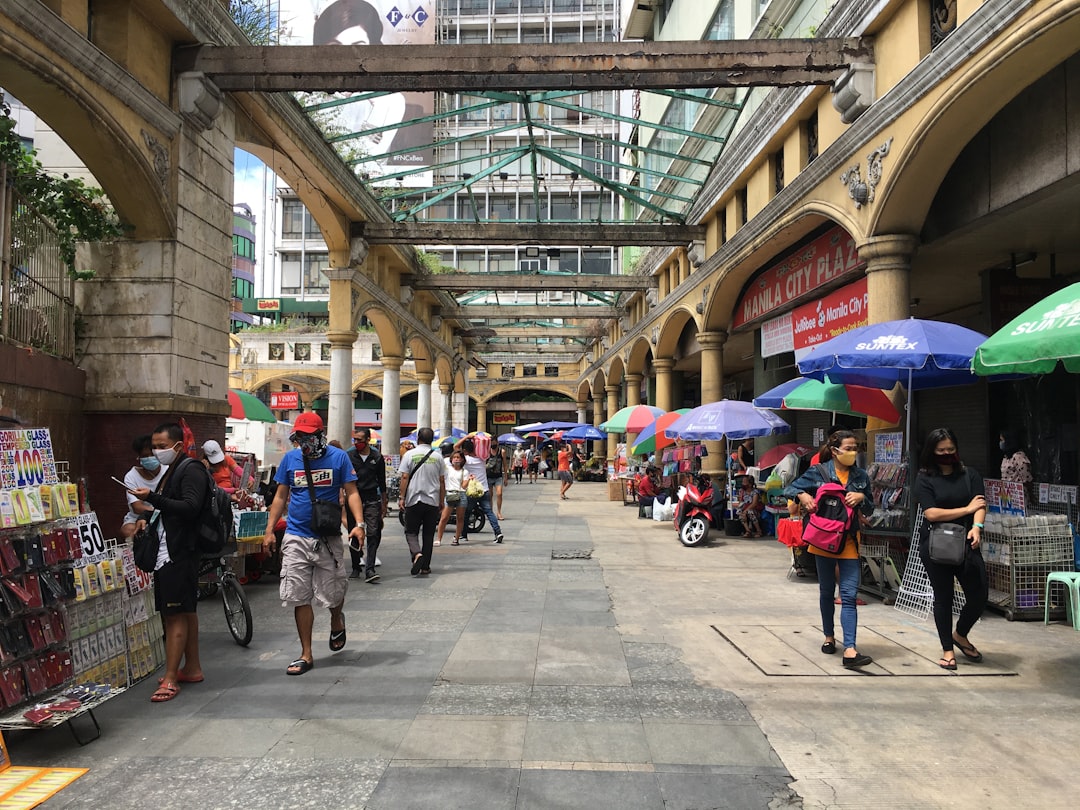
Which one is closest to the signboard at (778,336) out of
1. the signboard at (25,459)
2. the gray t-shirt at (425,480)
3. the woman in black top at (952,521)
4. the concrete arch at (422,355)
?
the gray t-shirt at (425,480)

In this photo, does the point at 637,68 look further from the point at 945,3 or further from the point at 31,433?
the point at 31,433

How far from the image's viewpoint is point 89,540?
5102 mm

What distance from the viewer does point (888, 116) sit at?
811 centimetres

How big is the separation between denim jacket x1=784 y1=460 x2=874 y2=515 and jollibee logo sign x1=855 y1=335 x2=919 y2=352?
1.24 m

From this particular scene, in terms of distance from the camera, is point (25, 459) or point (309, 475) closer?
point (25, 459)

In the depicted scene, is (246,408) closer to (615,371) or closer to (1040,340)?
(1040,340)

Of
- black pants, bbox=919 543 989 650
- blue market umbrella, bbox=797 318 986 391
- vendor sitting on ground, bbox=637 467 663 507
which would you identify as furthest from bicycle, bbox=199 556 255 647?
vendor sitting on ground, bbox=637 467 663 507

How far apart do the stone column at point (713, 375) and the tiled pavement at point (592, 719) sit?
27.7 feet

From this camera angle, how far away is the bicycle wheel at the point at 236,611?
19.9ft

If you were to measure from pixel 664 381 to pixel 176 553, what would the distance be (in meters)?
17.0

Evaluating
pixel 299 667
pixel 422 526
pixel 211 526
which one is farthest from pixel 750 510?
pixel 211 526

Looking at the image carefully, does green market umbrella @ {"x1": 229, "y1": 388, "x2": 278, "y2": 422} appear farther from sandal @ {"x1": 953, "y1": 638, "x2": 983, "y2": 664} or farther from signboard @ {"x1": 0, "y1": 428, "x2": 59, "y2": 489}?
sandal @ {"x1": 953, "y1": 638, "x2": 983, "y2": 664}

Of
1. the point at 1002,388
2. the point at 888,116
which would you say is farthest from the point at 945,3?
the point at 1002,388

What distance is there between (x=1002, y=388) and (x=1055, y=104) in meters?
6.35
